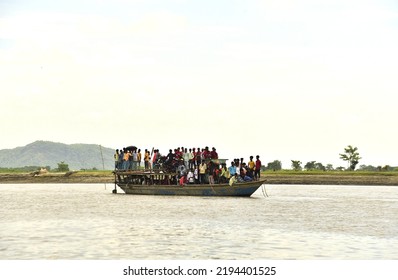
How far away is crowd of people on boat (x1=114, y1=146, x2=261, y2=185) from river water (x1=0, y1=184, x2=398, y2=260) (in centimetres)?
348

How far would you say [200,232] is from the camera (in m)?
30.2

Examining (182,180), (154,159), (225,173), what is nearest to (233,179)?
(225,173)

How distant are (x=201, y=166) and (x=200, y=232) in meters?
20.0

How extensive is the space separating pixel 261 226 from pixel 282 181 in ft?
225

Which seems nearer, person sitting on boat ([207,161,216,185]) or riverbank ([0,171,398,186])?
person sitting on boat ([207,161,216,185])

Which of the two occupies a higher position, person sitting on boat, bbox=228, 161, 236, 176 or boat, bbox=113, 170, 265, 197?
person sitting on boat, bbox=228, 161, 236, 176

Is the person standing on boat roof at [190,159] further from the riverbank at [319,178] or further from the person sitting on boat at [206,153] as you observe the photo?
the riverbank at [319,178]

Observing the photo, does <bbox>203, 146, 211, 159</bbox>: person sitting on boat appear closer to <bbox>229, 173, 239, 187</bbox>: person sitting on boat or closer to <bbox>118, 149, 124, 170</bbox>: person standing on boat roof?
<bbox>229, 173, 239, 187</bbox>: person sitting on boat

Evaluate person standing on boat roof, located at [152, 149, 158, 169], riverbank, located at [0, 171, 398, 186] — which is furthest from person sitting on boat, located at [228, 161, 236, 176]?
riverbank, located at [0, 171, 398, 186]

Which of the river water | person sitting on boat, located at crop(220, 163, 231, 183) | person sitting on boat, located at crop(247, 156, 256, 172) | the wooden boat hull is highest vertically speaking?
person sitting on boat, located at crop(247, 156, 256, 172)

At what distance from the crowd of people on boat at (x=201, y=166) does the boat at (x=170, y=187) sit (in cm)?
45

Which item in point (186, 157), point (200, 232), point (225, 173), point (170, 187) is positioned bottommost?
point (200, 232)

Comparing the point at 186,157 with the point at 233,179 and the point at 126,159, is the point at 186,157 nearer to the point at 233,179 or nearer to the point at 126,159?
the point at 233,179

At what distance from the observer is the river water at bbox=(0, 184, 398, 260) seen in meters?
23.9
